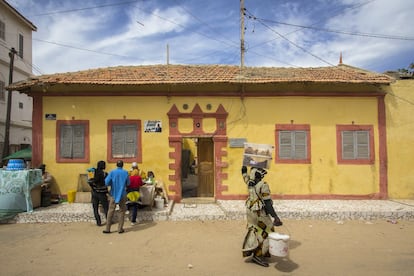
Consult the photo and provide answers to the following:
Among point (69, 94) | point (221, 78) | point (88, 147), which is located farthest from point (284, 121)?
point (69, 94)

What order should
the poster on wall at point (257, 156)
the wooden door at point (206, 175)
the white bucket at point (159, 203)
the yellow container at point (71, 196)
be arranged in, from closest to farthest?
the poster on wall at point (257, 156)
the white bucket at point (159, 203)
the yellow container at point (71, 196)
the wooden door at point (206, 175)

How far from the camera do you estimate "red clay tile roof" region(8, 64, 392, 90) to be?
895 cm

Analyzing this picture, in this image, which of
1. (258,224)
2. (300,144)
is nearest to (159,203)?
(258,224)

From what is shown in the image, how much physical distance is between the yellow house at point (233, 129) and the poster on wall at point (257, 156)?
379cm

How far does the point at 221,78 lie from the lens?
9.23 meters

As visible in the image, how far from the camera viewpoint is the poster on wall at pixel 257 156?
5244 millimetres

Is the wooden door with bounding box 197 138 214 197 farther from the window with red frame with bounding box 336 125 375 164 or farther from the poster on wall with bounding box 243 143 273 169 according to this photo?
the poster on wall with bounding box 243 143 273 169

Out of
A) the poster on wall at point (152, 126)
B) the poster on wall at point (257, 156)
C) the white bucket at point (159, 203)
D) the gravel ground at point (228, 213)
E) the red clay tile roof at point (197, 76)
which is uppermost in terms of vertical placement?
the red clay tile roof at point (197, 76)

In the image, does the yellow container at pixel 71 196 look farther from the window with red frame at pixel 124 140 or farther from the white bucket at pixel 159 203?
the white bucket at pixel 159 203

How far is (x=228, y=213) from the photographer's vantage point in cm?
785

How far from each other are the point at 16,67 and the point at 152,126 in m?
→ 11.8

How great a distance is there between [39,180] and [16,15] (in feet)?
45.2

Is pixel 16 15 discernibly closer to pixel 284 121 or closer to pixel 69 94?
pixel 69 94

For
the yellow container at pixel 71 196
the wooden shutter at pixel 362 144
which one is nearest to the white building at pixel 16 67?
the yellow container at pixel 71 196
